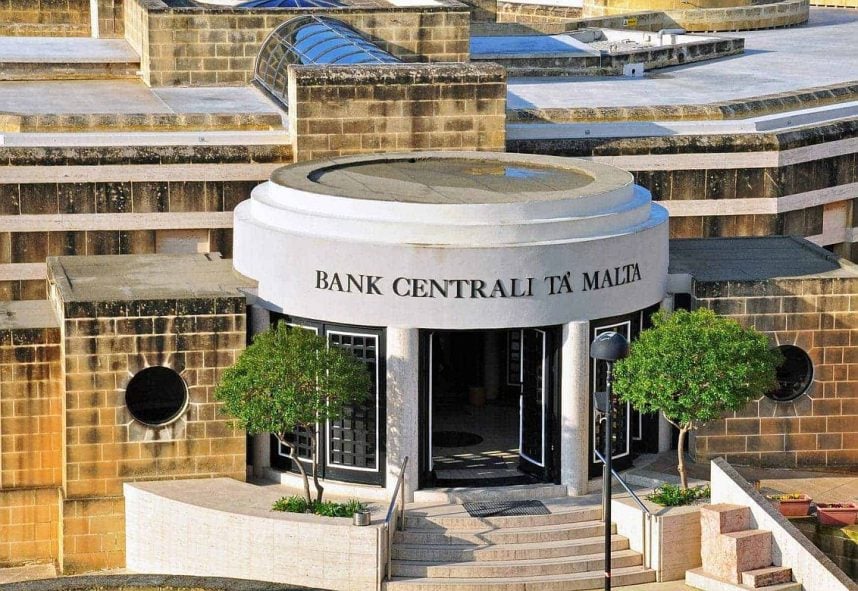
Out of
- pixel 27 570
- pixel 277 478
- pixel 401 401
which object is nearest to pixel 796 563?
pixel 401 401

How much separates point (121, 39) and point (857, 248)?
24.6 meters

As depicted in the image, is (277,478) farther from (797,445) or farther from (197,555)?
(797,445)

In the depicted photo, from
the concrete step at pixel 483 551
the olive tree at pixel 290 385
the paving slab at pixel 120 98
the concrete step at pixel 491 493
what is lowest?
the concrete step at pixel 483 551

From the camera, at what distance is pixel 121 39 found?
6353cm

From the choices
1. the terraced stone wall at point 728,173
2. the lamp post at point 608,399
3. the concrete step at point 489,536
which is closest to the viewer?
the lamp post at point 608,399

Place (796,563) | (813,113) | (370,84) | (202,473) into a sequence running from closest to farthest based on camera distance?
1. (796,563)
2. (202,473)
3. (370,84)
4. (813,113)

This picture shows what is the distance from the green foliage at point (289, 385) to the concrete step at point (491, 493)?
2518 millimetres

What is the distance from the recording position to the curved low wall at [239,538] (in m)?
36.4

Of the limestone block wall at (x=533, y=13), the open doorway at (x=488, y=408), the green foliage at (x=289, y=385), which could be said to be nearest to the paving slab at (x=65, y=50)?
the open doorway at (x=488, y=408)

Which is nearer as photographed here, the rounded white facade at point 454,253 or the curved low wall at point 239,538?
the curved low wall at point 239,538

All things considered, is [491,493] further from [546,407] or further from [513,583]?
[513,583]

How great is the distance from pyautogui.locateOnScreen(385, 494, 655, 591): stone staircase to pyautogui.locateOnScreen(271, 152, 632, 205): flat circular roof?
19.9ft

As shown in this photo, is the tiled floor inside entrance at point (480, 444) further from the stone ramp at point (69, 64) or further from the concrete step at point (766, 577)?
the stone ramp at point (69, 64)

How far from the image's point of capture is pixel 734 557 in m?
36.5
